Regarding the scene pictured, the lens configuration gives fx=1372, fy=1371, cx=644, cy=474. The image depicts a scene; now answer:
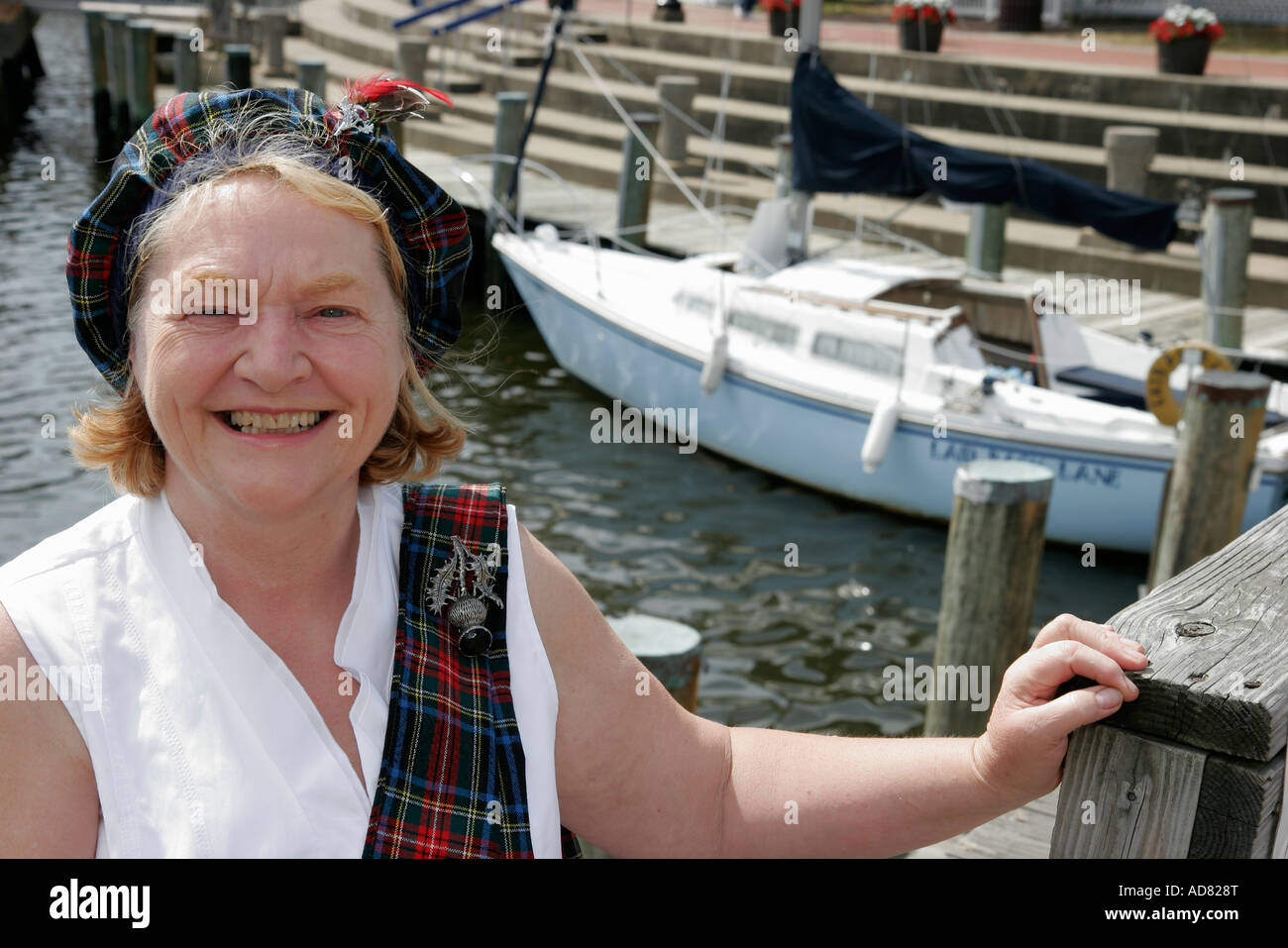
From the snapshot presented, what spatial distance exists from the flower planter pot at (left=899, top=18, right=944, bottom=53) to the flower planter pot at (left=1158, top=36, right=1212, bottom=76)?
9.14 feet

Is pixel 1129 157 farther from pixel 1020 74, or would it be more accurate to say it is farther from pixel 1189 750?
pixel 1189 750

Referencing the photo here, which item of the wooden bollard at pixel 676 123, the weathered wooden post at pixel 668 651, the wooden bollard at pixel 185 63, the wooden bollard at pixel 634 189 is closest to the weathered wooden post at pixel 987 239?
the wooden bollard at pixel 634 189

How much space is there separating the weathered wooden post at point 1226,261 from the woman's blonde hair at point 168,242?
30.5 feet

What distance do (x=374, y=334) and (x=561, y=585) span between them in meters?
0.40

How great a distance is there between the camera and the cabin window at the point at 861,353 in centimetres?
876

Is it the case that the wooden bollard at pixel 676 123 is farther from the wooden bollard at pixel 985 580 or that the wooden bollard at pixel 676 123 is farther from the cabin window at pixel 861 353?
the wooden bollard at pixel 985 580

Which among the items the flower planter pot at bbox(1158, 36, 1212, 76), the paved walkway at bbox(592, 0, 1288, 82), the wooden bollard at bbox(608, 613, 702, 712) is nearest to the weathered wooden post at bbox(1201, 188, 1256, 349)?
the flower planter pot at bbox(1158, 36, 1212, 76)

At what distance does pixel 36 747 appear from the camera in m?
1.45

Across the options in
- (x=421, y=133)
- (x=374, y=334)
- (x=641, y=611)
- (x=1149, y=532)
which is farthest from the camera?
(x=421, y=133)

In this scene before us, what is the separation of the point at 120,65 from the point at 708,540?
16112mm

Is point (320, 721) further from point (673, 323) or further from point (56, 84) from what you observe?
point (56, 84)

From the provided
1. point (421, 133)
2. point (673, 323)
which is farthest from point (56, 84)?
point (673, 323)

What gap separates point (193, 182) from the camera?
1615 mm

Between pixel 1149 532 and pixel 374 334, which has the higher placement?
pixel 374 334
